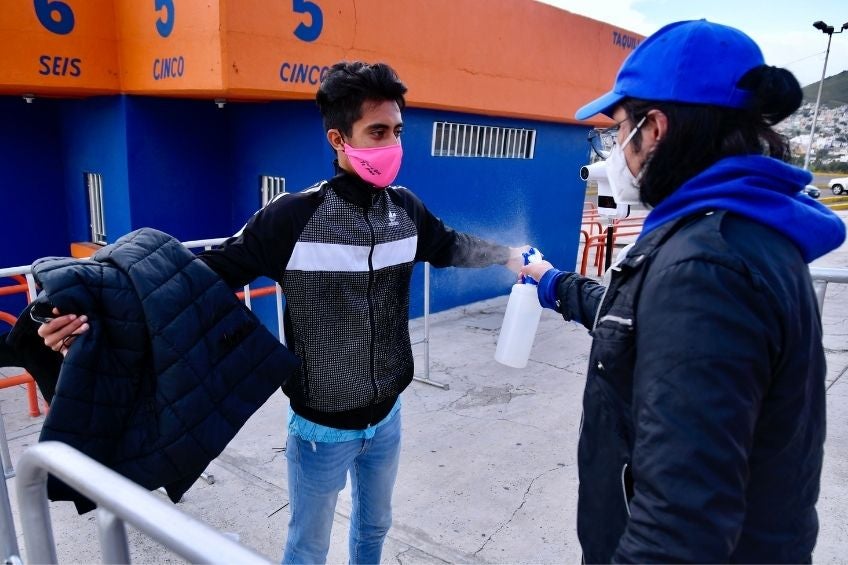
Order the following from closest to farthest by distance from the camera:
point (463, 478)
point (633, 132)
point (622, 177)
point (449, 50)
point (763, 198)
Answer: point (763, 198) < point (633, 132) < point (622, 177) < point (463, 478) < point (449, 50)

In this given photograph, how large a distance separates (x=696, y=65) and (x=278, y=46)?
162 inches

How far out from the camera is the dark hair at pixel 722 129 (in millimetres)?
1101

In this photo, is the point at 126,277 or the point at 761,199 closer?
the point at 761,199

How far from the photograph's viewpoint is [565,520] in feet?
9.77

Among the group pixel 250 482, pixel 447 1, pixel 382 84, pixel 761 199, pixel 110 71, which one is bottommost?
pixel 250 482

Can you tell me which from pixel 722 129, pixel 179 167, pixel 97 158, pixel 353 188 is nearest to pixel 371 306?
pixel 353 188

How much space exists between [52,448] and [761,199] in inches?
58.6

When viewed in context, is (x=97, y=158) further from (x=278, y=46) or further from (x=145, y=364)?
(x=145, y=364)

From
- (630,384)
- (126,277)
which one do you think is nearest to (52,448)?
(126,277)

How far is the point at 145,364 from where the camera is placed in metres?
1.67

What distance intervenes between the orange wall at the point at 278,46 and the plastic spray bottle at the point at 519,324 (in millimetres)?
2911

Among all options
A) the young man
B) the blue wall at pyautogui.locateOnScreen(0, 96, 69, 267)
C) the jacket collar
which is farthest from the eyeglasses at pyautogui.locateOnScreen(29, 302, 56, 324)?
the blue wall at pyautogui.locateOnScreen(0, 96, 69, 267)

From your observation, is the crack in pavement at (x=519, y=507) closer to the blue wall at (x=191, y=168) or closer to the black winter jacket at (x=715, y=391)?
the black winter jacket at (x=715, y=391)

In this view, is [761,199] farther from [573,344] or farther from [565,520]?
[573,344]
